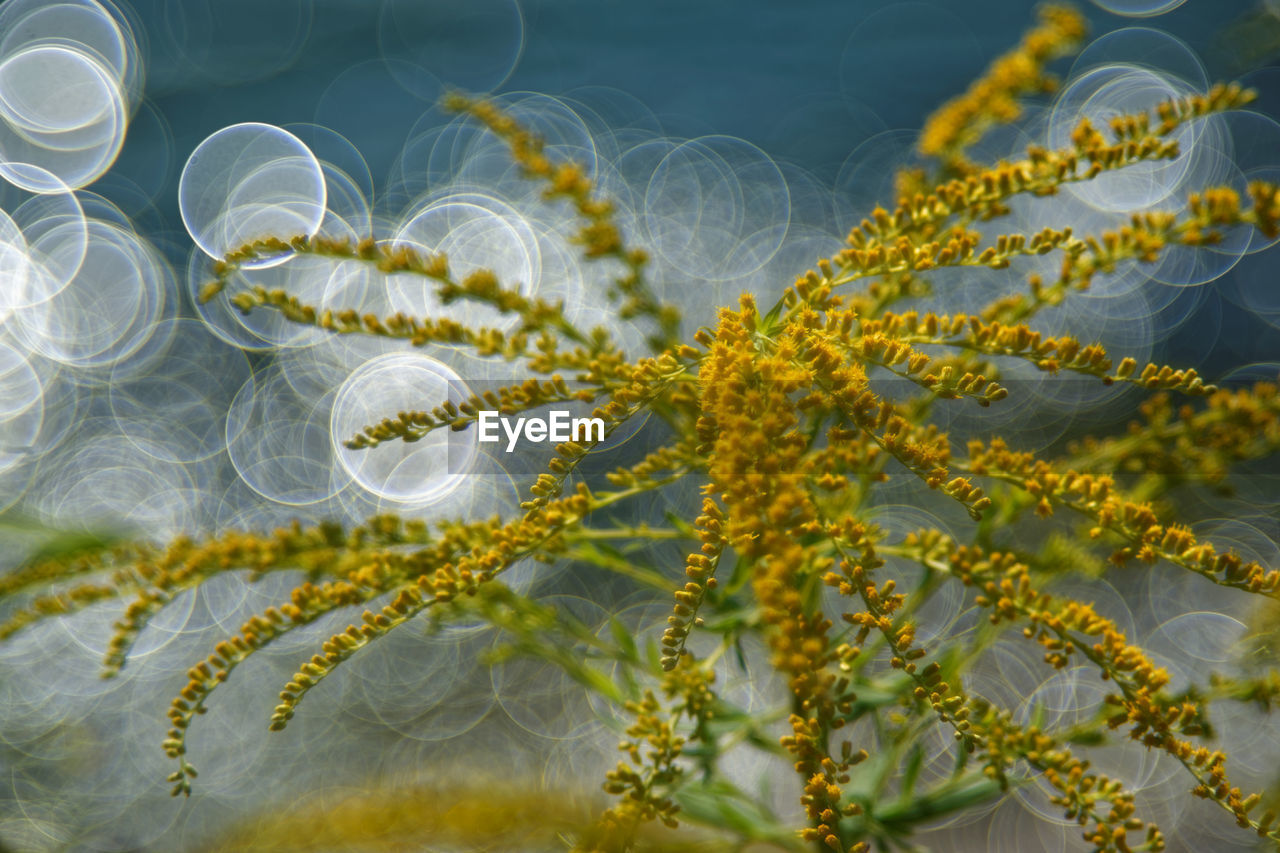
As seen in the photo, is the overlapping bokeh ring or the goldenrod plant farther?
the overlapping bokeh ring

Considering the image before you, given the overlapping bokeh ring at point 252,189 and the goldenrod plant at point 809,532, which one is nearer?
the goldenrod plant at point 809,532

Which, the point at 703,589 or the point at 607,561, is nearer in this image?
the point at 703,589

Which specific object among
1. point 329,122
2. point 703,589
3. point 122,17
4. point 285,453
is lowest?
point 703,589

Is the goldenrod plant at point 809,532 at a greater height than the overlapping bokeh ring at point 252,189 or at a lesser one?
lesser

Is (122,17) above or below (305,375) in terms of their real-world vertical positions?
above

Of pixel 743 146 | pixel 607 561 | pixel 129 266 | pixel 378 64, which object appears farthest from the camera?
pixel 743 146

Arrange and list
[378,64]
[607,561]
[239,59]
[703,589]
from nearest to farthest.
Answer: [703,589]
[607,561]
[239,59]
[378,64]

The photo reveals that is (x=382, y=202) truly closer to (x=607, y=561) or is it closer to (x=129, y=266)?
(x=129, y=266)

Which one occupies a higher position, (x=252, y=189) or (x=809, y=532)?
(x=252, y=189)

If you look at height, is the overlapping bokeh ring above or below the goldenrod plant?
above

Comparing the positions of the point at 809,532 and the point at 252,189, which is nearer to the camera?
the point at 809,532

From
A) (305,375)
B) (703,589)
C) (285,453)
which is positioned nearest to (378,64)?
(305,375)
